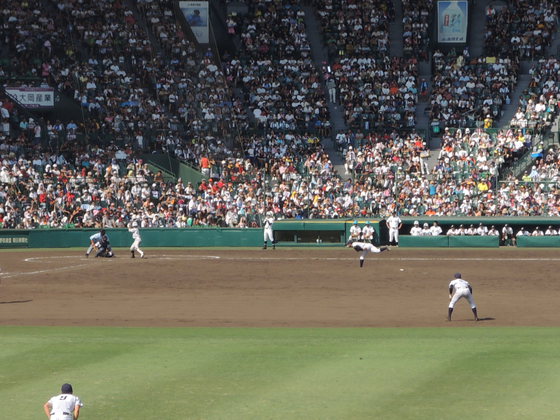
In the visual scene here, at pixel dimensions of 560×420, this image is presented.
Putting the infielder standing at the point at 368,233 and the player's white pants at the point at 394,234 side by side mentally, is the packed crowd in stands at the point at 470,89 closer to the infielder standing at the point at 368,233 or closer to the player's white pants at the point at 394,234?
the player's white pants at the point at 394,234

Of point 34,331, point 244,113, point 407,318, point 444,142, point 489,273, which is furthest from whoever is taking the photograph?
point 244,113

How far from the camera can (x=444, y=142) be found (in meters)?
55.0

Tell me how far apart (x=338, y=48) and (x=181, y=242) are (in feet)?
60.3

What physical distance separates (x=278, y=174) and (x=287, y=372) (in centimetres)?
3666

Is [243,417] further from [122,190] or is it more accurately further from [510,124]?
[510,124]

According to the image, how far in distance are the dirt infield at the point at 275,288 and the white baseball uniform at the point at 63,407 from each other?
540 inches

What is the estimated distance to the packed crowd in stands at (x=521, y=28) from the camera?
60.1 metres

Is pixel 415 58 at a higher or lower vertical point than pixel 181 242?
higher

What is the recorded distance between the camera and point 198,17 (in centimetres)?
6238

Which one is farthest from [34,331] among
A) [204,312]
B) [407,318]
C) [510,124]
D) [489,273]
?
[510,124]

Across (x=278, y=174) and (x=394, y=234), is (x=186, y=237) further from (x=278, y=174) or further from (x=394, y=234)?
(x=394, y=234)

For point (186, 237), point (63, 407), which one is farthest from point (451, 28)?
point (63, 407)

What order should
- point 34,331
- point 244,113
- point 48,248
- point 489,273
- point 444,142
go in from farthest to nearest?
point 244,113 → point 444,142 → point 48,248 → point 489,273 → point 34,331

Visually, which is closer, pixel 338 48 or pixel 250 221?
pixel 250 221
